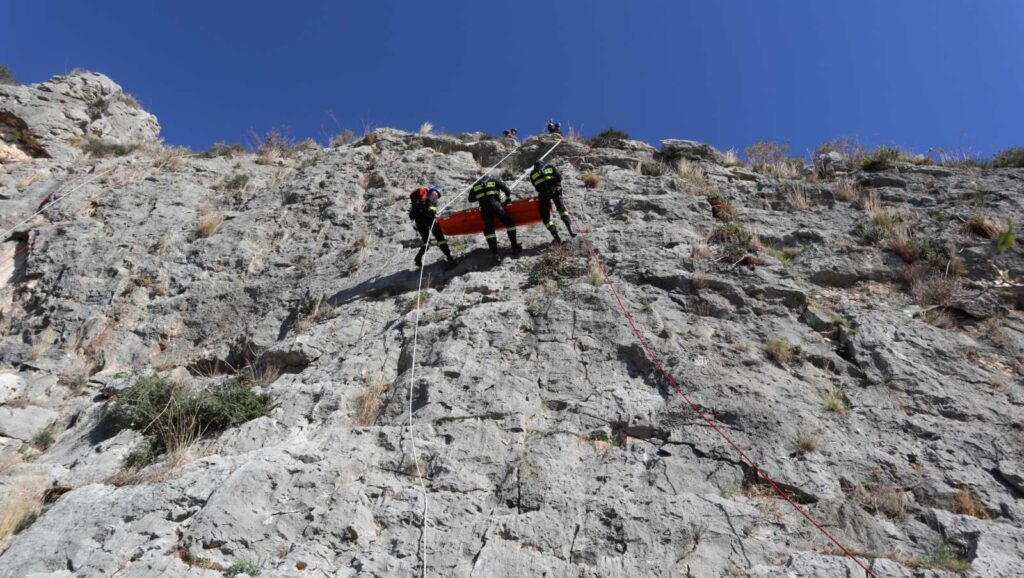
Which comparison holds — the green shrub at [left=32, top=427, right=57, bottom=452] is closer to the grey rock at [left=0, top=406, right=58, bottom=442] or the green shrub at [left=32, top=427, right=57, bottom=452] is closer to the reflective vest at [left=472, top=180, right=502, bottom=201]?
the grey rock at [left=0, top=406, right=58, bottom=442]

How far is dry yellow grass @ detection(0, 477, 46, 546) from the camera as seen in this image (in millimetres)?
4668

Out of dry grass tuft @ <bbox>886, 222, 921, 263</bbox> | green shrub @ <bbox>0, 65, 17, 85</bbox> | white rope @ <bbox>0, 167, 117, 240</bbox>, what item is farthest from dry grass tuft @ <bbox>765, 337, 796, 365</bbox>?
green shrub @ <bbox>0, 65, 17, 85</bbox>

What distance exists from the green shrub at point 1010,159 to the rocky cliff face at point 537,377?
776mm

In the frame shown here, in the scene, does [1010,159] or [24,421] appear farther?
[1010,159]

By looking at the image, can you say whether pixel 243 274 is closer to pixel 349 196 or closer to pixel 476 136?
pixel 349 196

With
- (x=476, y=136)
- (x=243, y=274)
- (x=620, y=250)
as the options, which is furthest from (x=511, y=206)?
(x=476, y=136)

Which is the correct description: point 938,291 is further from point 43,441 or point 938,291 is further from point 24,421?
point 24,421

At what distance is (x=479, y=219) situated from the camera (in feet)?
30.9

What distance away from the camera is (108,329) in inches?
349

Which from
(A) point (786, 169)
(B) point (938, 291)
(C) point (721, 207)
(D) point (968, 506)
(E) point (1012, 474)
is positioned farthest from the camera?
(A) point (786, 169)

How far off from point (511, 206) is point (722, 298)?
356 centimetres

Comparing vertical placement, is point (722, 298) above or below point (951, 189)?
below

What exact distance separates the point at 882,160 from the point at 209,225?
1287 cm

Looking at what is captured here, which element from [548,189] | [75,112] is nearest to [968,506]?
[548,189]
